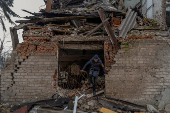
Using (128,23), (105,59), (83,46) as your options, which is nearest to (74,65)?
Answer: (83,46)

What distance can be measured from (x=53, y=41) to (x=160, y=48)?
3.75 metres

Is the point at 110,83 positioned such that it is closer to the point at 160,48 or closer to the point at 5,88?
the point at 160,48

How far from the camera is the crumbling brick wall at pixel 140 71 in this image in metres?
3.84

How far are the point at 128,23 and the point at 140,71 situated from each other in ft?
6.05

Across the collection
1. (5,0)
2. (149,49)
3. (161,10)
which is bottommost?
(149,49)

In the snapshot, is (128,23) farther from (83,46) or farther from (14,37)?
(14,37)

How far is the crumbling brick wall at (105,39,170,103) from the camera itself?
12.6ft

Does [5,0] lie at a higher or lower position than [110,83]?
higher

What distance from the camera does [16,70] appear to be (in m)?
3.99

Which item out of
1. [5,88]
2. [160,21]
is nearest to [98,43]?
[160,21]

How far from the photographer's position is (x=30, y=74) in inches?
155

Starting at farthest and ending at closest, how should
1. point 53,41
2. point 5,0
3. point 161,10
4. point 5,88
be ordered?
point 5,0
point 161,10
point 53,41
point 5,88

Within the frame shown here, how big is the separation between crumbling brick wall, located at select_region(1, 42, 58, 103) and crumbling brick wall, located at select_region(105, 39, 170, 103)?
200 centimetres

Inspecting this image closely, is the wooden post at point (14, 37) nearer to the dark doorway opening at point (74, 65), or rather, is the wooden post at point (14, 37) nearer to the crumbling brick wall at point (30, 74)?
the crumbling brick wall at point (30, 74)
